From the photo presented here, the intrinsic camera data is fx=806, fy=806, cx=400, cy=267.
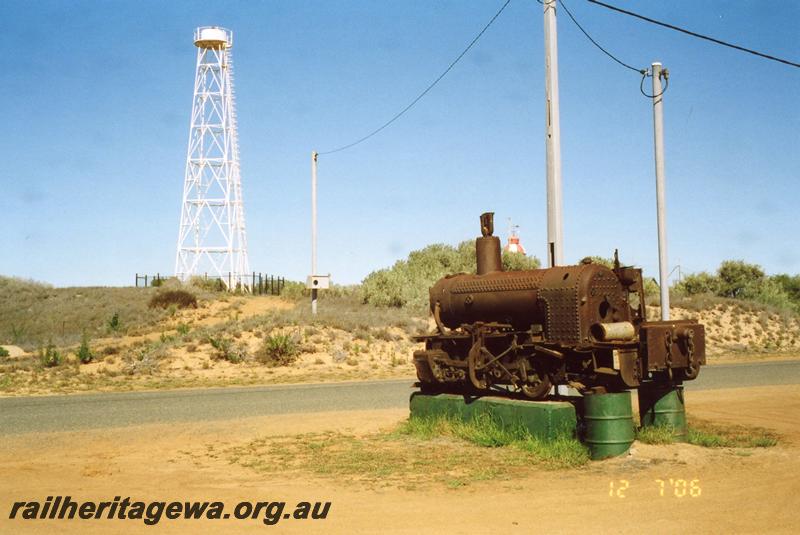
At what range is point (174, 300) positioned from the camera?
143 ft

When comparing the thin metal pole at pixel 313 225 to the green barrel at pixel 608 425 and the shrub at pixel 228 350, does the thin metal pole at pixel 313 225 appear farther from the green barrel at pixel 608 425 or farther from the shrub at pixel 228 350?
the green barrel at pixel 608 425

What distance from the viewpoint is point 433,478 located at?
851 centimetres

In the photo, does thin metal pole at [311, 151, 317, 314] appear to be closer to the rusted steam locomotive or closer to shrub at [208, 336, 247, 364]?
shrub at [208, 336, 247, 364]

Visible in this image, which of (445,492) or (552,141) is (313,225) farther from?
(445,492)

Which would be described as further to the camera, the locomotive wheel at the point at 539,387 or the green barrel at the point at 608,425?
the locomotive wheel at the point at 539,387

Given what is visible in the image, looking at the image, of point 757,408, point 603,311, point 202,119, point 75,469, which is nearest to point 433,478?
point 603,311

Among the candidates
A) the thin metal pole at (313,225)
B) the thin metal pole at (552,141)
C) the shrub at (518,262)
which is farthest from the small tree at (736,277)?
the thin metal pole at (552,141)

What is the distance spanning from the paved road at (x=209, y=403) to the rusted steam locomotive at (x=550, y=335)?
4.21 m

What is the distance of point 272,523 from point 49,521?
2006 millimetres

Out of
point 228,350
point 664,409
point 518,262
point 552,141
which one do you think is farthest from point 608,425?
point 518,262

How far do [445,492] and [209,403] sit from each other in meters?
10.2

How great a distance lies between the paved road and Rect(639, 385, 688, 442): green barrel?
6.51 m

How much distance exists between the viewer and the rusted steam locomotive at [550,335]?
9.95 metres

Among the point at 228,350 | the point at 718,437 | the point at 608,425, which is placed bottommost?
the point at 718,437
